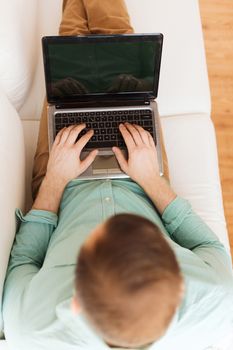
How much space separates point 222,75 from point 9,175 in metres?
1.21

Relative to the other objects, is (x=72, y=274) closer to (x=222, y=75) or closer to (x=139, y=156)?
(x=139, y=156)

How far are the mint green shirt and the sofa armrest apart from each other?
4cm

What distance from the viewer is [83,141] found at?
111cm

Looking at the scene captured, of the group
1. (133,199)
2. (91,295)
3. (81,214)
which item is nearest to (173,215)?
(133,199)

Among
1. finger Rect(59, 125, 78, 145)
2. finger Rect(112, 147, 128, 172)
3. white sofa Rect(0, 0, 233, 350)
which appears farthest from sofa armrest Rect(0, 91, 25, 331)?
finger Rect(112, 147, 128, 172)

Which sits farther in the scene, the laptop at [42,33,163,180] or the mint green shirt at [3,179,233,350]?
the laptop at [42,33,163,180]

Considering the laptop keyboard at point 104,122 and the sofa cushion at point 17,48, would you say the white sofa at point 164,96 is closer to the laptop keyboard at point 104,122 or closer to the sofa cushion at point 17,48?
the sofa cushion at point 17,48

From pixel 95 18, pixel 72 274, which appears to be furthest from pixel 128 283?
pixel 95 18

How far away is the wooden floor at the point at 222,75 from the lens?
1.71 metres

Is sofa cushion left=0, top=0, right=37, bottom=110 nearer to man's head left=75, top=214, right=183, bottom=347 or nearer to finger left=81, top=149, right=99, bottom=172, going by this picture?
finger left=81, top=149, right=99, bottom=172

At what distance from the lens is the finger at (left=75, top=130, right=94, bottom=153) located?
1.11 meters

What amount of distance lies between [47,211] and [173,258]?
19.8 inches

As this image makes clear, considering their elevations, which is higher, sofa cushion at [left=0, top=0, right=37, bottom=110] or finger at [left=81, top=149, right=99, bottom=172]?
sofa cushion at [left=0, top=0, right=37, bottom=110]

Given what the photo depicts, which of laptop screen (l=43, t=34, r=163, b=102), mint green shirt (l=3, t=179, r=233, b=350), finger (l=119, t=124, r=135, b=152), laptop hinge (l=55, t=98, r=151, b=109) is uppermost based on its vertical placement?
laptop screen (l=43, t=34, r=163, b=102)
